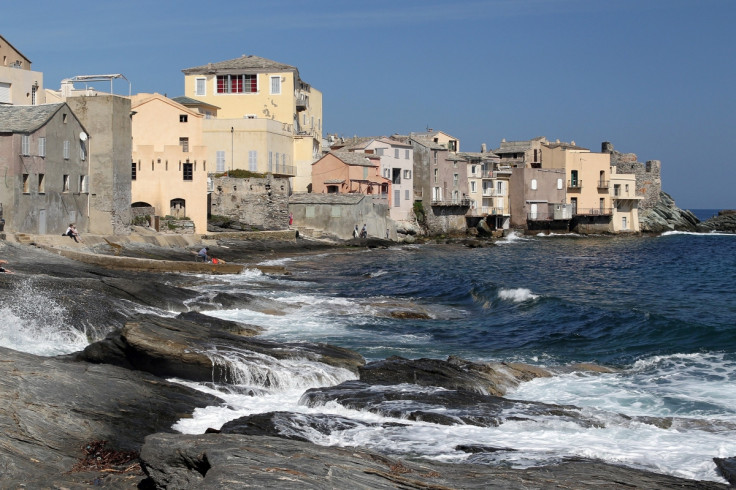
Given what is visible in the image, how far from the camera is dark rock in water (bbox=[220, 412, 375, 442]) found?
496 inches

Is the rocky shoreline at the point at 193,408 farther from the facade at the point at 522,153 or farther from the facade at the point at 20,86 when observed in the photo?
the facade at the point at 522,153

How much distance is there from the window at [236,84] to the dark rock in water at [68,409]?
2379 inches

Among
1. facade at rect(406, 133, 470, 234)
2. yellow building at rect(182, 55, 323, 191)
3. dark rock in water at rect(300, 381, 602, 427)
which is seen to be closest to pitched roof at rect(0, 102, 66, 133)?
dark rock in water at rect(300, 381, 602, 427)

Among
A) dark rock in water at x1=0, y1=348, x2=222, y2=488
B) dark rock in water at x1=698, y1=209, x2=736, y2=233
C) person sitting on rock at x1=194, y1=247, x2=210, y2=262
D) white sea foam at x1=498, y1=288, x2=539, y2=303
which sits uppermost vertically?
dark rock in water at x1=698, y1=209, x2=736, y2=233

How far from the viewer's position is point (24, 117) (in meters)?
39.7

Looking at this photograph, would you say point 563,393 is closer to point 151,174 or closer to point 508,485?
point 508,485

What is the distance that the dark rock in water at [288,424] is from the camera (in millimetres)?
12609

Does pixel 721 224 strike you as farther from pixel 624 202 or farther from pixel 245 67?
pixel 245 67

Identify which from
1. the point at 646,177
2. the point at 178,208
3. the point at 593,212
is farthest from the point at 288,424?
the point at 646,177

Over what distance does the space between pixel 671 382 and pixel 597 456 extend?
764 centimetres

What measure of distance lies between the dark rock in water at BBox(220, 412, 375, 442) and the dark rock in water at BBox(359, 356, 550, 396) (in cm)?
328

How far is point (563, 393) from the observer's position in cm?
1786

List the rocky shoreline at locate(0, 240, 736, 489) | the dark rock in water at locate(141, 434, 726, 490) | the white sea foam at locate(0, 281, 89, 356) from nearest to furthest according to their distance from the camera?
the dark rock in water at locate(141, 434, 726, 490)
the rocky shoreline at locate(0, 240, 736, 489)
the white sea foam at locate(0, 281, 89, 356)

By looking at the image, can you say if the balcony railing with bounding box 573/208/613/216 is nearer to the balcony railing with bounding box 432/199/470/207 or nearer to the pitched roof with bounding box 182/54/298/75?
the balcony railing with bounding box 432/199/470/207
